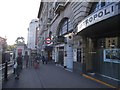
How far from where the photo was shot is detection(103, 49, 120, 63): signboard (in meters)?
13.6

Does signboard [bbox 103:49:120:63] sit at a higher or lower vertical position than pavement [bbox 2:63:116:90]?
higher

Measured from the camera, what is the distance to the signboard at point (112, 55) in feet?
44.5

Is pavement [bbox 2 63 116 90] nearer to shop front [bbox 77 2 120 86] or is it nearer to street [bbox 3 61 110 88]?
street [bbox 3 61 110 88]

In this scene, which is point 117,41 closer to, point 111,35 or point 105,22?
point 111,35

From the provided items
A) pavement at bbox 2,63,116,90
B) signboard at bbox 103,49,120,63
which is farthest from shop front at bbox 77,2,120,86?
pavement at bbox 2,63,116,90

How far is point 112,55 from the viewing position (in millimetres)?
14320

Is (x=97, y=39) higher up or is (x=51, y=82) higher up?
(x=97, y=39)

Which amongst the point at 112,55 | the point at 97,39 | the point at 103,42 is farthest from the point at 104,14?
the point at 97,39

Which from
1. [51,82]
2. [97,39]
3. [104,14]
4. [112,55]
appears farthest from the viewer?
[97,39]

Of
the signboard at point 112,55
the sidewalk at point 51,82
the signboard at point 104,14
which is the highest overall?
the signboard at point 104,14

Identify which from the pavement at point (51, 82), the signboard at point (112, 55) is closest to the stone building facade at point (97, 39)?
the signboard at point (112, 55)

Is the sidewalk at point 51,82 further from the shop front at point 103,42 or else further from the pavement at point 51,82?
the shop front at point 103,42

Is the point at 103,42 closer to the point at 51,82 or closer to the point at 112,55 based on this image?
the point at 112,55


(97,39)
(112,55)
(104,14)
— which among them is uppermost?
(104,14)
